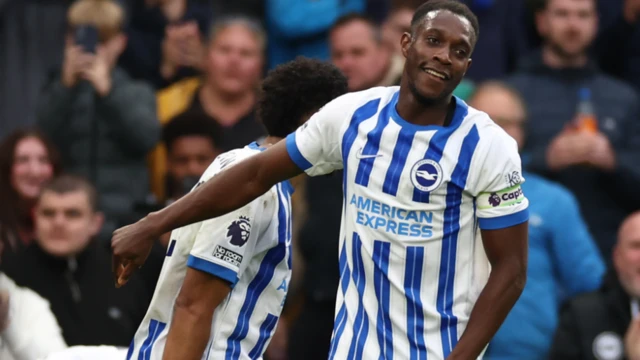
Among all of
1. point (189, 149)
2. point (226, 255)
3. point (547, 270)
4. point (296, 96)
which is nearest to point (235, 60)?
point (189, 149)

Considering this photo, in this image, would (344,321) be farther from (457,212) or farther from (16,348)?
(16,348)

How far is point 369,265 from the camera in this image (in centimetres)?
451

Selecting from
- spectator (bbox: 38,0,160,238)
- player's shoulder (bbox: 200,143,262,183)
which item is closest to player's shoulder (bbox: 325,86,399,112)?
player's shoulder (bbox: 200,143,262,183)

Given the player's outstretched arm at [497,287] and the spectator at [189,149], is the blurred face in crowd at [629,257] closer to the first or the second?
the spectator at [189,149]

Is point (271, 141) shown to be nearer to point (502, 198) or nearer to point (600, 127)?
point (502, 198)

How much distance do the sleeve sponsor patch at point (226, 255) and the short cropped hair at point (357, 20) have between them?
12.3 feet

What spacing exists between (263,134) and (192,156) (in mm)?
505

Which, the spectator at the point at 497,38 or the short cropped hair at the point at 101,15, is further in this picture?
the spectator at the point at 497,38

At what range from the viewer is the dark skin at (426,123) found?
14.3ft

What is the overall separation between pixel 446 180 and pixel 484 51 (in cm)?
473

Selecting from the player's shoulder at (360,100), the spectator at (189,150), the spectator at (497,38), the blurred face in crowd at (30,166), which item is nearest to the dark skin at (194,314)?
the player's shoulder at (360,100)

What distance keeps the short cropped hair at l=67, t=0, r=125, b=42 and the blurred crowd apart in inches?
0.4

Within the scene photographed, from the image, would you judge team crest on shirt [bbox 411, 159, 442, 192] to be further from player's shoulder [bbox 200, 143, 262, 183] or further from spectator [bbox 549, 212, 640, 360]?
spectator [bbox 549, 212, 640, 360]

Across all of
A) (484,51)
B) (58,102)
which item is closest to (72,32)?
(58,102)
